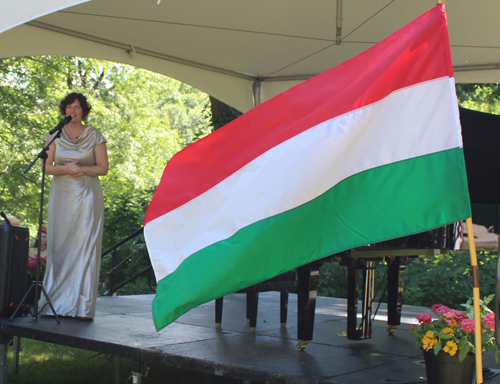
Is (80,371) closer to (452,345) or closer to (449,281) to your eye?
(452,345)

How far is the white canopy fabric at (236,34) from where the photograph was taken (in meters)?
5.45

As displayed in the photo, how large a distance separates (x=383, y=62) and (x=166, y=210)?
50.8 inches

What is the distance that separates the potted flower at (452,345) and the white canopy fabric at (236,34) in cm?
370

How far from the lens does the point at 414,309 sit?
21.4 feet

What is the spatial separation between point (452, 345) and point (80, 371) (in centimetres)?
399

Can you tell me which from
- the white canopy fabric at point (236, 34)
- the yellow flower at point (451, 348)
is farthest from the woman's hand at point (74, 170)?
the yellow flower at point (451, 348)

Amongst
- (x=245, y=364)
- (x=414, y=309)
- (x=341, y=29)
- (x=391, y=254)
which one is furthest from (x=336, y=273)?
(x=245, y=364)

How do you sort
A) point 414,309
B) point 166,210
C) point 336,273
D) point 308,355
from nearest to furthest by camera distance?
point 166,210, point 308,355, point 414,309, point 336,273

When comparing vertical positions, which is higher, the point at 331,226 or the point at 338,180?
the point at 338,180

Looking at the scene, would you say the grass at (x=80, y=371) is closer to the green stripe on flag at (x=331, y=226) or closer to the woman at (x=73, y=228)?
the woman at (x=73, y=228)

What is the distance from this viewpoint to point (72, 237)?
498cm

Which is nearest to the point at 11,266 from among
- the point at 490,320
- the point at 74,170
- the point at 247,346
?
the point at 74,170

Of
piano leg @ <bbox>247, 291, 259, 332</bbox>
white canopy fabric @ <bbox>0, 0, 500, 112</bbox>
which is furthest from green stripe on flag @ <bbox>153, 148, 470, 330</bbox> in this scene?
white canopy fabric @ <bbox>0, 0, 500, 112</bbox>

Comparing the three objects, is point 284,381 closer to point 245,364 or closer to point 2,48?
point 245,364
